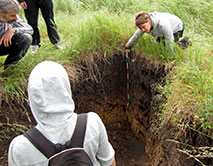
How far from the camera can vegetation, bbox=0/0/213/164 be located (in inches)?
93.1

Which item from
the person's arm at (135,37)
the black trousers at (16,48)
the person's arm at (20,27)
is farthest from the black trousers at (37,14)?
the person's arm at (135,37)

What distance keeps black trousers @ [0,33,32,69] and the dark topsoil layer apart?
0.50 meters

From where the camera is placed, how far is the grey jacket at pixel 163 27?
3.19 m

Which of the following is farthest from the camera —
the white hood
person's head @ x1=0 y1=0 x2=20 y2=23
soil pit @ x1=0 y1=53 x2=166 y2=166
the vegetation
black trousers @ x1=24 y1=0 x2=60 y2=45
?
black trousers @ x1=24 y1=0 x2=60 y2=45

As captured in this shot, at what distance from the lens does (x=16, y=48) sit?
2.95 m

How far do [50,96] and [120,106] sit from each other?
3.04 m

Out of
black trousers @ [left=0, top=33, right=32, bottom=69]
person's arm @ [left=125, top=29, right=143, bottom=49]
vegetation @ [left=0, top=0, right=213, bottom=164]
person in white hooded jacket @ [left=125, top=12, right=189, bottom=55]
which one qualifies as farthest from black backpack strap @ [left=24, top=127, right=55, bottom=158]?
person's arm @ [left=125, top=29, right=143, bottom=49]

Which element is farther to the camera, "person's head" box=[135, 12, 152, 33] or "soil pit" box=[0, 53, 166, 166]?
"soil pit" box=[0, 53, 166, 166]

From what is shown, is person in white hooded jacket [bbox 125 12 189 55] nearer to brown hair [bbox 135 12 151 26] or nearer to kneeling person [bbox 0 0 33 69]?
brown hair [bbox 135 12 151 26]

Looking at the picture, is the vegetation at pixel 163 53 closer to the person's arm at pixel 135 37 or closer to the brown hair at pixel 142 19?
the person's arm at pixel 135 37

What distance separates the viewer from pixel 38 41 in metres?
3.71

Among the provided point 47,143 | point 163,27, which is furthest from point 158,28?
point 47,143

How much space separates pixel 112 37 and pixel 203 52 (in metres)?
1.26

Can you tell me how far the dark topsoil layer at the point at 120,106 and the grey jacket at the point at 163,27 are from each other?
1.06 ft
